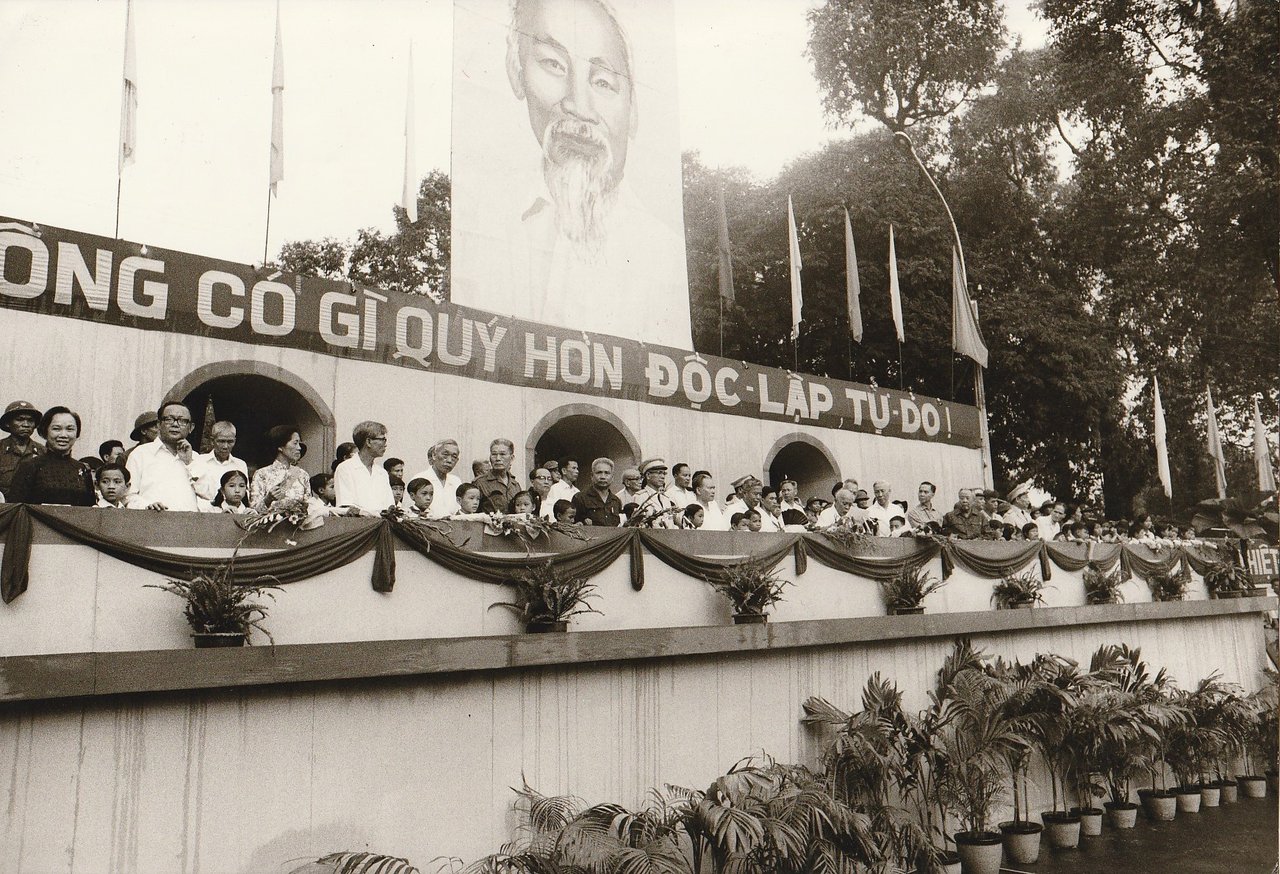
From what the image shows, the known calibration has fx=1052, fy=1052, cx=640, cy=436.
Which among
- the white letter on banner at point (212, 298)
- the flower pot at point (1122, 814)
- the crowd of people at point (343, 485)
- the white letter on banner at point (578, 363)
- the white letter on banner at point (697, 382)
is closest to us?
the crowd of people at point (343, 485)

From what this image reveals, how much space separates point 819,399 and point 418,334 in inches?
315

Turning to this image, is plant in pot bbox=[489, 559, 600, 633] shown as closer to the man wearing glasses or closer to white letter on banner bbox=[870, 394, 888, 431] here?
the man wearing glasses

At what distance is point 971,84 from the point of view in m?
28.9

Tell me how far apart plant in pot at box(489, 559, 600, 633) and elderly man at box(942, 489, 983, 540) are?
6.19 metres

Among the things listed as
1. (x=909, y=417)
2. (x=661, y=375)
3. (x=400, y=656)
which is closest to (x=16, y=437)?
(x=400, y=656)

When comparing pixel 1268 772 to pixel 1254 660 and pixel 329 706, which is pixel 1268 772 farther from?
pixel 329 706

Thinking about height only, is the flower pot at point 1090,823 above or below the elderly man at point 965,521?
below

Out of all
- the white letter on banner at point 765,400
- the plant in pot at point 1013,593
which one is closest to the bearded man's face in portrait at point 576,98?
the white letter on banner at point 765,400

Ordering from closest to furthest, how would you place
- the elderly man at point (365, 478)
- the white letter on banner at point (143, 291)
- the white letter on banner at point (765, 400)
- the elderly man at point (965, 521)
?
the elderly man at point (365, 478), the white letter on banner at point (143, 291), the elderly man at point (965, 521), the white letter on banner at point (765, 400)

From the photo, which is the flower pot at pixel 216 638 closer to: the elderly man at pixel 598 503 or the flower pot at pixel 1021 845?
the elderly man at pixel 598 503

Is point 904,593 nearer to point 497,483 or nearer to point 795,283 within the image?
point 497,483

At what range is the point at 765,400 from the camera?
17.8 metres

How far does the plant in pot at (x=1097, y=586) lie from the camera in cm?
1478

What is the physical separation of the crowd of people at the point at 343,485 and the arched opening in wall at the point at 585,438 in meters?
3.51
